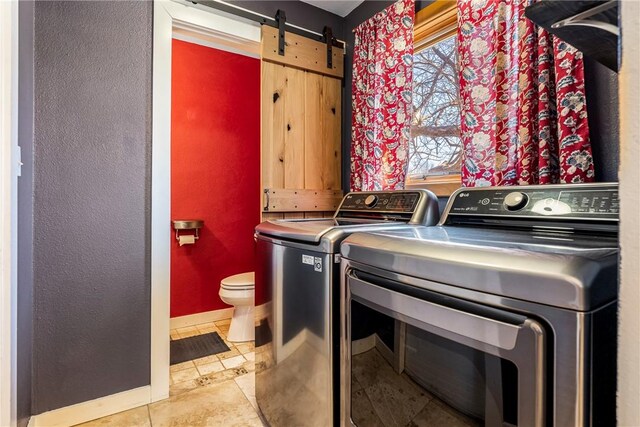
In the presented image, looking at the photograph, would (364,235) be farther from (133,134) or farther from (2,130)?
(133,134)

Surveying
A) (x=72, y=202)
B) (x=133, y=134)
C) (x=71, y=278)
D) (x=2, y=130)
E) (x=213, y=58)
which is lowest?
(x=71, y=278)

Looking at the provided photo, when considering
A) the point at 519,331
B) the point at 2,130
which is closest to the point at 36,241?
the point at 2,130

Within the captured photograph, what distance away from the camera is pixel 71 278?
5.15 feet

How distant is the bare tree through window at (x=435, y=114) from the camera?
186cm

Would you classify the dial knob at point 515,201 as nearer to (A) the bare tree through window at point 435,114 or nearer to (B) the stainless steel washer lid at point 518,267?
(B) the stainless steel washer lid at point 518,267

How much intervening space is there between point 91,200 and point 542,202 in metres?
1.93

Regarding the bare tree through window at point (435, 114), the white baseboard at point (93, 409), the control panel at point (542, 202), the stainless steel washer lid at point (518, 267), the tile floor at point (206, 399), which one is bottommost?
the tile floor at point (206, 399)

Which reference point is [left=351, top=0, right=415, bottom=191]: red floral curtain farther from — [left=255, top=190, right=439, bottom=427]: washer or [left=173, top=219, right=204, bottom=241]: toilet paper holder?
[left=173, top=219, right=204, bottom=241]: toilet paper holder

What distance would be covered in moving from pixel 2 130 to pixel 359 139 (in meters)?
1.76

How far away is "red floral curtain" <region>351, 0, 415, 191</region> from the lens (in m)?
1.90

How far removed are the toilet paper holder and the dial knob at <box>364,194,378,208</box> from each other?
1630mm

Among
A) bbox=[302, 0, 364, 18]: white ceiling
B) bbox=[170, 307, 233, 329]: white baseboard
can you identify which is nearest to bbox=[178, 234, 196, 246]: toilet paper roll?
bbox=[170, 307, 233, 329]: white baseboard

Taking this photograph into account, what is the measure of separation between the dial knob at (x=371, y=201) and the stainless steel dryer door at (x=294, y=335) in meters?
0.64

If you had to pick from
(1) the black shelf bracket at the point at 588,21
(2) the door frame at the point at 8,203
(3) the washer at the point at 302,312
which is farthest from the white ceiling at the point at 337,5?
(1) the black shelf bracket at the point at 588,21
